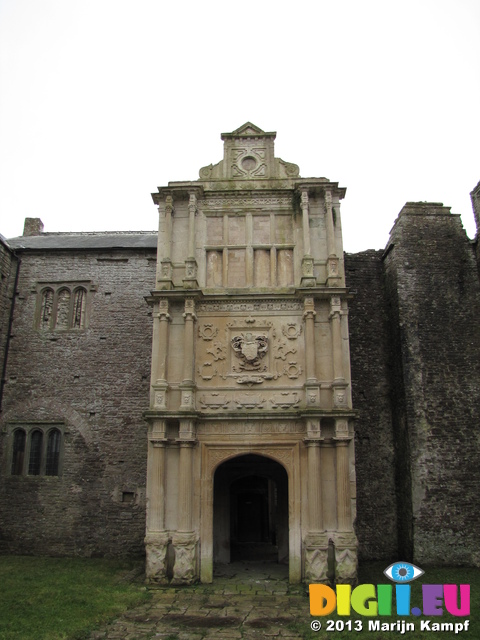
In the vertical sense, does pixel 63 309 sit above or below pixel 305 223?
below

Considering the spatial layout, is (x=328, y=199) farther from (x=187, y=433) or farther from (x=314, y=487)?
(x=314, y=487)

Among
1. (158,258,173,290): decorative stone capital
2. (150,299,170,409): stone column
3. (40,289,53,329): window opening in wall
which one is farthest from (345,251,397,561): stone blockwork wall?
(40,289,53,329): window opening in wall

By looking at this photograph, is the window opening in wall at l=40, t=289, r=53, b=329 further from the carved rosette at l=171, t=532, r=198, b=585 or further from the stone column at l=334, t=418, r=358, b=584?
the stone column at l=334, t=418, r=358, b=584

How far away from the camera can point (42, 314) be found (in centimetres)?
1761

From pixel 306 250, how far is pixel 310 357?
2.96m

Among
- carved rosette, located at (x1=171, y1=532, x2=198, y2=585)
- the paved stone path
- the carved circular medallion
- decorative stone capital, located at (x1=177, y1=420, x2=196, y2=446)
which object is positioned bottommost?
the paved stone path

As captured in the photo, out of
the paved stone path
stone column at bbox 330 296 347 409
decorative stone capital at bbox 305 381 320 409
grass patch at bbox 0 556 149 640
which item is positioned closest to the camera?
the paved stone path

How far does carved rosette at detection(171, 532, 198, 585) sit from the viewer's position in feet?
38.0

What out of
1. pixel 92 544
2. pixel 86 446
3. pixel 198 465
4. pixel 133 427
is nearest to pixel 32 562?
pixel 92 544

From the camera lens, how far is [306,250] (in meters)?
13.7

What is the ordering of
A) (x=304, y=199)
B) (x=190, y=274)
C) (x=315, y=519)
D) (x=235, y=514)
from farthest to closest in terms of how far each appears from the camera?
(x=235, y=514) → (x=304, y=199) → (x=190, y=274) → (x=315, y=519)

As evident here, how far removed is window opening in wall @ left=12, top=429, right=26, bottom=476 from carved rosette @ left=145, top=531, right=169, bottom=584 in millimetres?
6647

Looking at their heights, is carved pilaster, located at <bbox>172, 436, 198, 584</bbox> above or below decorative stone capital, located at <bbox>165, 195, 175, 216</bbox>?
below

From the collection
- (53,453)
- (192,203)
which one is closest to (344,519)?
(192,203)
